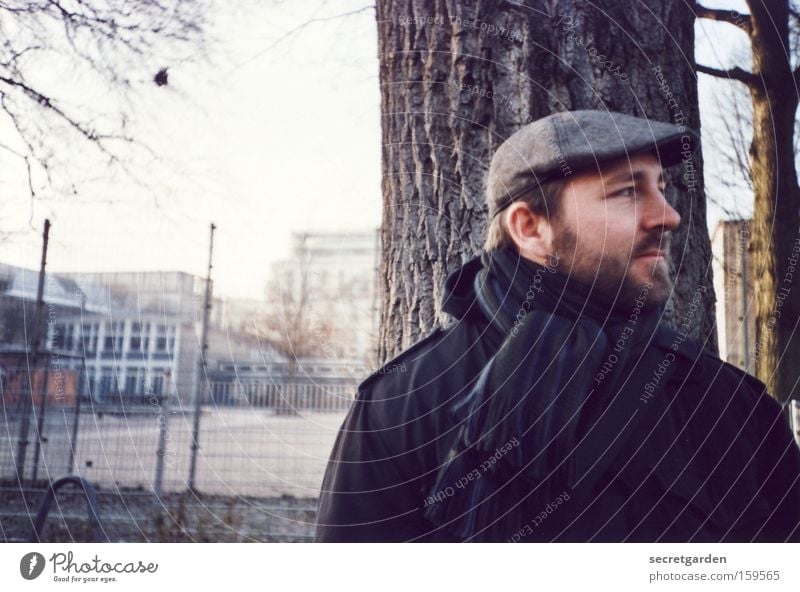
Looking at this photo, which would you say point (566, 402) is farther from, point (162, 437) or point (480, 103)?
point (162, 437)

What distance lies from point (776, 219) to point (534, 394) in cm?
47

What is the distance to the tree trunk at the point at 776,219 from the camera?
946mm

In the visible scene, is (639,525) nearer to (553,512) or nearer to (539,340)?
(553,512)

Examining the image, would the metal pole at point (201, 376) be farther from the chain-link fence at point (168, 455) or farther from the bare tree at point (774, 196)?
the bare tree at point (774, 196)

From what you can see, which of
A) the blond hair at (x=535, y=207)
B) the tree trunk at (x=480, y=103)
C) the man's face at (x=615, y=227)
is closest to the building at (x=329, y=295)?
the tree trunk at (x=480, y=103)

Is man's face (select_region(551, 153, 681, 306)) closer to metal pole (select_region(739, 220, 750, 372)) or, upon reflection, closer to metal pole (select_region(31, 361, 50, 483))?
metal pole (select_region(739, 220, 750, 372))

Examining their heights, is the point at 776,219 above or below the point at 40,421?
above

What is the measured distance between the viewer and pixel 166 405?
0.97 meters

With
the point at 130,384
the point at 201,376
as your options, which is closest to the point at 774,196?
the point at 201,376

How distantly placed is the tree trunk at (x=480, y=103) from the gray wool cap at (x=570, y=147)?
0.03 metres

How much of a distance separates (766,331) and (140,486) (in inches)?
38.2

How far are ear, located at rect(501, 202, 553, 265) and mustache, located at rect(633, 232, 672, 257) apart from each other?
118 millimetres

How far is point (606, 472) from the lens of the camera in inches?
33.5

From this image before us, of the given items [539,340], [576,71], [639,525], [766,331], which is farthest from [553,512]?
[576,71]
